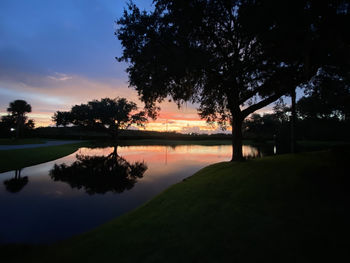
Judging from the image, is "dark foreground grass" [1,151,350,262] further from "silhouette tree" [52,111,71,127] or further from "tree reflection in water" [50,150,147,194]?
"silhouette tree" [52,111,71,127]

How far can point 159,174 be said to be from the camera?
42.4 feet

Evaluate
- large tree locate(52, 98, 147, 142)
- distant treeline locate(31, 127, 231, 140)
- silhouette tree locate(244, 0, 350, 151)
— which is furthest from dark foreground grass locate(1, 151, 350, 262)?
distant treeline locate(31, 127, 231, 140)

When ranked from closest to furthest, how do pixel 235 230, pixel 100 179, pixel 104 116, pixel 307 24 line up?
pixel 235 230 → pixel 307 24 → pixel 100 179 → pixel 104 116

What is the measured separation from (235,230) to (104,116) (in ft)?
173

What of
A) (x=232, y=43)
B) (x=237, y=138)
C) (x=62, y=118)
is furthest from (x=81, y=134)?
(x=232, y=43)

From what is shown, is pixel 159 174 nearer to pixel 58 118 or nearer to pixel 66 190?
pixel 66 190

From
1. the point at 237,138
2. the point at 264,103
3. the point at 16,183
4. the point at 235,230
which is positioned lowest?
the point at 16,183

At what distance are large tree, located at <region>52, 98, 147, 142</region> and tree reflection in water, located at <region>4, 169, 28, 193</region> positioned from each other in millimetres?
41269

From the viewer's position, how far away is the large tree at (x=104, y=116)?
167 ft

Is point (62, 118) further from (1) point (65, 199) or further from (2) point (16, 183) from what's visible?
(1) point (65, 199)

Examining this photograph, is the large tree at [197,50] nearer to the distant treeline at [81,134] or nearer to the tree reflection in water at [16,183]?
the tree reflection in water at [16,183]

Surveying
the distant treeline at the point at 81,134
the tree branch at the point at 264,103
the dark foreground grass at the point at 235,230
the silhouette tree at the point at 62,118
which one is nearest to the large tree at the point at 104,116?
the silhouette tree at the point at 62,118

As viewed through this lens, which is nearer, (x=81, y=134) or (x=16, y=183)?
(x=16, y=183)

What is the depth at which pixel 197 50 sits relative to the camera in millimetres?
8336
